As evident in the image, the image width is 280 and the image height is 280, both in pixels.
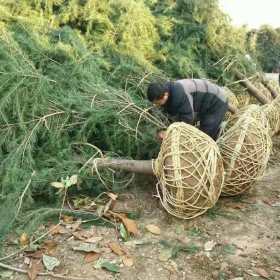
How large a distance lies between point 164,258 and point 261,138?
5.42 ft

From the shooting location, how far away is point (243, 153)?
4508 mm

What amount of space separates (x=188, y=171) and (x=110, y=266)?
3.50 feet

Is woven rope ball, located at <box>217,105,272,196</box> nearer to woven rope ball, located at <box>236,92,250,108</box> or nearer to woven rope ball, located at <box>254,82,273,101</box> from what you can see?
woven rope ball, located at <box>236,92,250,108</box>

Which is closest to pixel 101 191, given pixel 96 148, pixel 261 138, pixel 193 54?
pixel 96 148

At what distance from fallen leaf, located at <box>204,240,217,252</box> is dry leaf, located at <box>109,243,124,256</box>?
27.9 inches

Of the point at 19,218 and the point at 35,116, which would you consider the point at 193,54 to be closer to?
the point at 35,116

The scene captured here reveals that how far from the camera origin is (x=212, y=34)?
21.8 feet

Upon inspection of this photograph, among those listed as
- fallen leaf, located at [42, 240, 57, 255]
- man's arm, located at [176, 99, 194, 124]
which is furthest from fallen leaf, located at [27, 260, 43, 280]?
man's arm, located at [176, 99, 194, 124]

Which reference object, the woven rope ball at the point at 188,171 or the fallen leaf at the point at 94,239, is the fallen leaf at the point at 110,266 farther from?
the woven rope ball at the point at 188,171

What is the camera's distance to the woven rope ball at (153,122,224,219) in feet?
13.3

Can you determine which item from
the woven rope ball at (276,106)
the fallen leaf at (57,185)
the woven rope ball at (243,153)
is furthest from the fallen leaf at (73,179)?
the woven rope ball at (276,106)

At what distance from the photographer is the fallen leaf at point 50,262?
11.7 ft

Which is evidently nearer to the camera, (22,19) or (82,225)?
(82,225)

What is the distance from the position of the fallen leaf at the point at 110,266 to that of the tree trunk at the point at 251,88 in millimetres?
3932
